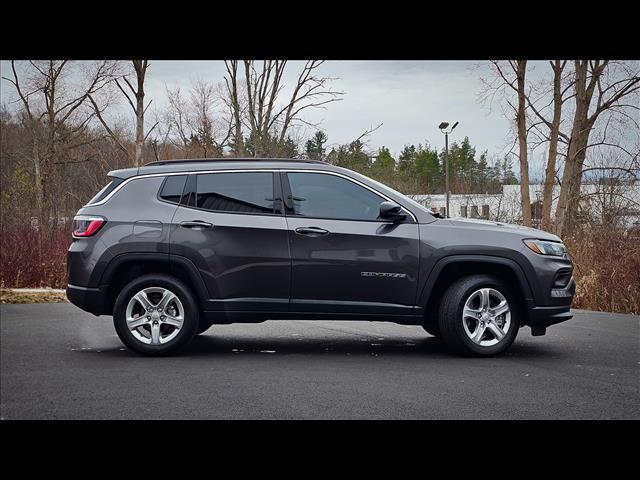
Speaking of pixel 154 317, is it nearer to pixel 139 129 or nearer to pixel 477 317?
pixel 477 317

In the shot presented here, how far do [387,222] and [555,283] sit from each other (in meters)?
1.81

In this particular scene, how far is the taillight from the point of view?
6816 mm

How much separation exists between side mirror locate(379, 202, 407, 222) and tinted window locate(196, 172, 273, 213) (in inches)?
44.0

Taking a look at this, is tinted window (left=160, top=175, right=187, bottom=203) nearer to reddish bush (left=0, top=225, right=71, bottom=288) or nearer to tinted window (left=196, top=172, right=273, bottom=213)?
tinted window (left=196, top=172, right=273, bottom=213)

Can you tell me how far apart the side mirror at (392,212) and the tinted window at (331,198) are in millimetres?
124

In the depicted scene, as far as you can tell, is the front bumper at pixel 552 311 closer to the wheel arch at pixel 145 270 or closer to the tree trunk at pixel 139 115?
the wheel arch at pixel 145 270

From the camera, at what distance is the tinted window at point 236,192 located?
6875mm

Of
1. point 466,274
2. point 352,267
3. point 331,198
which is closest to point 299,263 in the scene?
point 352,267

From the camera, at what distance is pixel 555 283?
689 centimetres

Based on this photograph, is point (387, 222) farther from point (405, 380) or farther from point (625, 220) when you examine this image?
point (625, 220)

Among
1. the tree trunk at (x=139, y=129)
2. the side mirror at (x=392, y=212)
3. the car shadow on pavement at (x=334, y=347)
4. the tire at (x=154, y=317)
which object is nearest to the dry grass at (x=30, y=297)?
the car shadow on pavement at (x=334, y=347)

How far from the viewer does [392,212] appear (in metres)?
6.78

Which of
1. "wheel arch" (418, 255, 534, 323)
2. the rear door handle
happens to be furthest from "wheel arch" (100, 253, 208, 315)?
"wheel arch" (418, 255, 534, 323)
